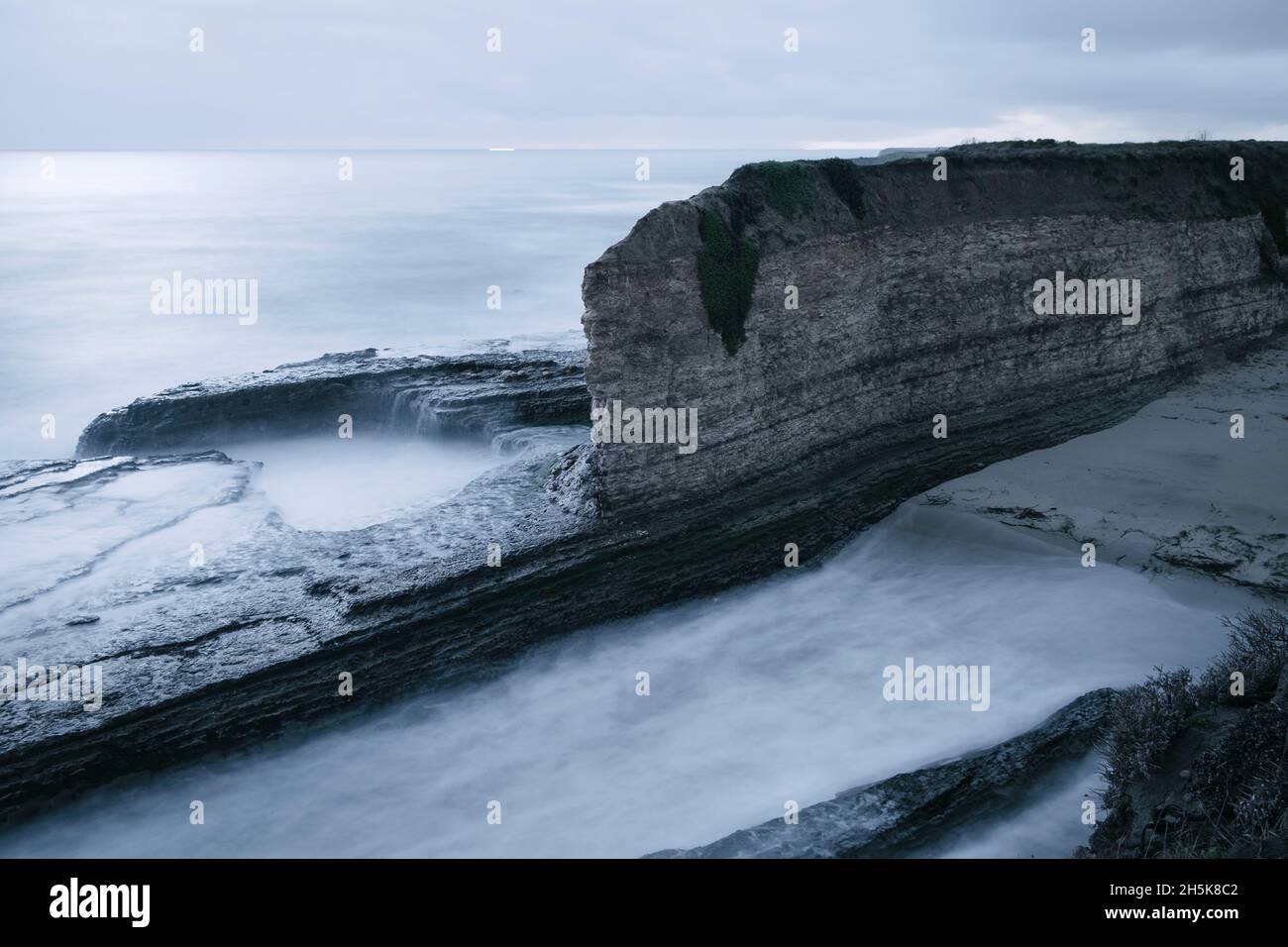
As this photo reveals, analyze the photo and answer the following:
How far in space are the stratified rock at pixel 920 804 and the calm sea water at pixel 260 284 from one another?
19.0m

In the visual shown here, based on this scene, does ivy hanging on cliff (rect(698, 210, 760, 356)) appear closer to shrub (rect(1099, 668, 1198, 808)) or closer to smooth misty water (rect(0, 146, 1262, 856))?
smooth misty water (rect(0, 146, 1262, 856))

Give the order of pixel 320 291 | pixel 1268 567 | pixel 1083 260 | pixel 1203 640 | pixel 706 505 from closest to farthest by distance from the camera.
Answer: pixel 1203 640 < pixel 1268 567 < pixel 706 505 < pixel 1083 260 < pixel 320 291

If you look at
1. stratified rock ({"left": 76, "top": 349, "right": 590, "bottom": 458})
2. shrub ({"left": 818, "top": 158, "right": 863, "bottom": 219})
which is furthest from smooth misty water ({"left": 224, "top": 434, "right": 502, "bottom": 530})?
shrub ({"left": 818, "top": 158, "right": 863, "bottom": 219})

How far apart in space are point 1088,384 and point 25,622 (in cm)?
1799

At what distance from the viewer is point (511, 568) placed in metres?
13.7

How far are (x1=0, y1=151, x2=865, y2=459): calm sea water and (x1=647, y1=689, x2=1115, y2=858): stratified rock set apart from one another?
1901 cm

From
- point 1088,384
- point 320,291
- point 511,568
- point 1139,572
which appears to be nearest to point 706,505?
point 511,568

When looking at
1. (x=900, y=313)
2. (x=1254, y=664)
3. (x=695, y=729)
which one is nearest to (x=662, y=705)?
(x=695, y=729)

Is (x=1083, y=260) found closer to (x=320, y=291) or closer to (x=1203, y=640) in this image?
(x=1203, y=640)

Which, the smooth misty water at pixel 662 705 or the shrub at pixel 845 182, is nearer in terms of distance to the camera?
the smooth misty water at pixel 662 705

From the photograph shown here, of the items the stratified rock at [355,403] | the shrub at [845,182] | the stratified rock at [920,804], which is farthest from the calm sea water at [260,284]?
the stratified rock at [920,804]

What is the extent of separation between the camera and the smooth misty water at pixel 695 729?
1009cm

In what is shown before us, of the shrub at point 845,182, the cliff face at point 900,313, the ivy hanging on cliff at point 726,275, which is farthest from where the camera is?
the shrub at point 845,182

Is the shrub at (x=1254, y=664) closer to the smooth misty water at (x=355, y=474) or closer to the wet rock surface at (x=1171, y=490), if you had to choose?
the wet rock surface at (x=1171, y=490)
